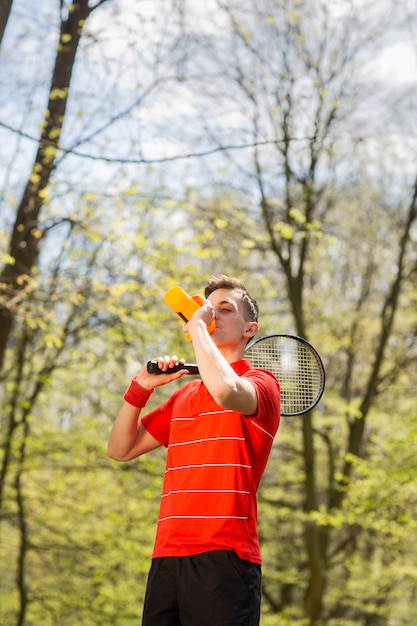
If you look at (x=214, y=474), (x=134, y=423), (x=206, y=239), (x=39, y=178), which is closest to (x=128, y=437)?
(x=134, y=423)

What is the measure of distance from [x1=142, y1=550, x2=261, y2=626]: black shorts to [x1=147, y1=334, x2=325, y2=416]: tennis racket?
81 centimetres

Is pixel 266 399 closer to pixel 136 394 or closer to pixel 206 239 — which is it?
pixel 136 394

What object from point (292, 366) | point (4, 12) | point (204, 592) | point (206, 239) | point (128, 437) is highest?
point (206, 239)

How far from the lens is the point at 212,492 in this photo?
9.07 ft

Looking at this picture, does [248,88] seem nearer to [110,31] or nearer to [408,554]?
[110,31]

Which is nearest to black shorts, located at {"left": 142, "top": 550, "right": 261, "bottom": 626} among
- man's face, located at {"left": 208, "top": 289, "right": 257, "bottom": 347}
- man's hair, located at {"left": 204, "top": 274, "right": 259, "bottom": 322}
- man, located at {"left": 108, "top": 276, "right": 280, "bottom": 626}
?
man, located at {"left": 108, "top": 276, "right": 280, "bottom": 626}

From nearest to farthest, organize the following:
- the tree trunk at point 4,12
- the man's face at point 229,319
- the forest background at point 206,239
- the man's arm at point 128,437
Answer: the man's face at point 229,319, the man's arm at point 128,437, the tree trunk at point 4,12, the forest background at point 206,239

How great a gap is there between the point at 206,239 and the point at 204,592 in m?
8.86

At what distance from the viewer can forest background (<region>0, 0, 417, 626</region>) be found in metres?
8.59

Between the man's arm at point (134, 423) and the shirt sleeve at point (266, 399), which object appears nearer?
the shirt sleeve at point (266, 399)

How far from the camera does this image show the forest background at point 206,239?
8.59m

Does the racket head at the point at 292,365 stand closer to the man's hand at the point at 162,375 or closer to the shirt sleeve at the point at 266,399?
the shirt sleeve at the point at 266,399

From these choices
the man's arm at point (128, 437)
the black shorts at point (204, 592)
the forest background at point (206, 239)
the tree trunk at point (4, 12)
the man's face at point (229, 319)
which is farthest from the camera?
the forest background at point (206, 239)

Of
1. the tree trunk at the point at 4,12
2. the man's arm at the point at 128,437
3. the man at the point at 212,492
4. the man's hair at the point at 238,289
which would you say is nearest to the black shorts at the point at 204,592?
the man at the point at 212,492
